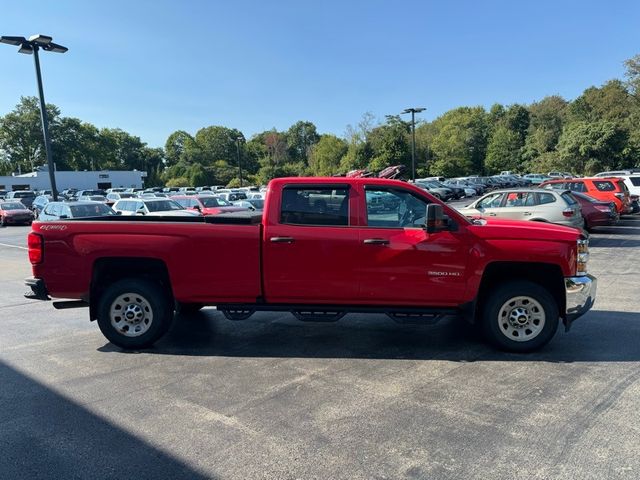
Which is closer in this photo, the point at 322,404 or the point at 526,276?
the point at 322,404

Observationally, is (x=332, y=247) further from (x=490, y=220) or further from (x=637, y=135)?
(x=637, y=135)

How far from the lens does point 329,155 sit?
7300cm

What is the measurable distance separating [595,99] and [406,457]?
7778 cm

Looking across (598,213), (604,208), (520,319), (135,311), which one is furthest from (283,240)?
(604,208)

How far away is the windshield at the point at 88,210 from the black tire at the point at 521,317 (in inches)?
678

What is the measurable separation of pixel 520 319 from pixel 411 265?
4.47 ft

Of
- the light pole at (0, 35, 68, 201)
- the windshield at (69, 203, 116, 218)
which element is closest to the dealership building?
the windshield at (69, 203, 116, 218)

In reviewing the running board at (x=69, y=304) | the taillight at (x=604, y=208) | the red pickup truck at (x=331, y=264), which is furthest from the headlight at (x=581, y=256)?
the taillight at (x=604, y=208)

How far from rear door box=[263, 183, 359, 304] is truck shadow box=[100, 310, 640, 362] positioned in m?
0.69

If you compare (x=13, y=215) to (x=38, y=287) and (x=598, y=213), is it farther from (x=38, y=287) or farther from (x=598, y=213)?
(x=598, y=213)

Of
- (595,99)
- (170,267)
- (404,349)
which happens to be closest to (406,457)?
(404,349)

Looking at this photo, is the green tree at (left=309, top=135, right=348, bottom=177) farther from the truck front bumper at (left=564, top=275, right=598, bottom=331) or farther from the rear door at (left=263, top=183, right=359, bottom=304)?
the truck front bumper at (left=564, top=275, right=598, bottom=331)

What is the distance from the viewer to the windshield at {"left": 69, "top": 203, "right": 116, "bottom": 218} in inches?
720

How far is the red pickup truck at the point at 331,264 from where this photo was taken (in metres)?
5.12
